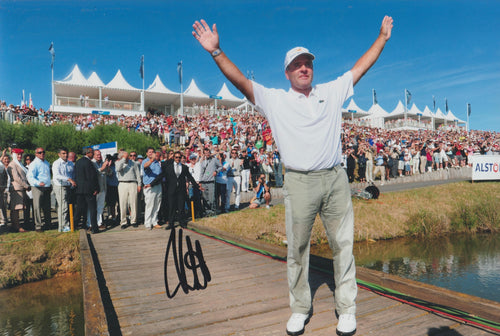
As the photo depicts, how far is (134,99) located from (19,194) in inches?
1670

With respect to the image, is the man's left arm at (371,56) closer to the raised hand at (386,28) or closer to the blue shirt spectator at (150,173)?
the raised hand at (386,28)

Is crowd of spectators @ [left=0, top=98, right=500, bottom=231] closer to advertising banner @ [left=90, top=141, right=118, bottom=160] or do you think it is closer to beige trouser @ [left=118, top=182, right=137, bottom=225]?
beige trouser @ [left=118, top=182, right=137, bottom=225]

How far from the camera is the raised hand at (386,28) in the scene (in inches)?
131

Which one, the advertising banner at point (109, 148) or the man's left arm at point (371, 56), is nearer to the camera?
the man's left arm at point (371, 56)

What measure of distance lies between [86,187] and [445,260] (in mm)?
10951

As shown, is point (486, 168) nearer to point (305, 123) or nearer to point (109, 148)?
point (109, 148)

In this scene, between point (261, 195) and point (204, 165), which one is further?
point (261, 195)

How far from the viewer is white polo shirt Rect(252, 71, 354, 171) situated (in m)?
2.83

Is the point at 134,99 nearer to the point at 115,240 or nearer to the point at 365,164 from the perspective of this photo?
the point at 365,164

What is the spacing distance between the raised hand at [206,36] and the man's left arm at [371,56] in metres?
1.32

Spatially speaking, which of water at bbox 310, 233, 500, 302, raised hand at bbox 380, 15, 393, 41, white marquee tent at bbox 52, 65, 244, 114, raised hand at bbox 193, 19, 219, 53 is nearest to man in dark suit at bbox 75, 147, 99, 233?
water at bbox 310, 233, 500, 302

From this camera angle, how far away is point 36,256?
26.1ft

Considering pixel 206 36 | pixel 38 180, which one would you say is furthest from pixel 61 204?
pixel 206 36

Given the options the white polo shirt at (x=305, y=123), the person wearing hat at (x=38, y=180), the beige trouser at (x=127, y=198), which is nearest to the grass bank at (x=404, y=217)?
the beige trouser at (x=127, y=198)
